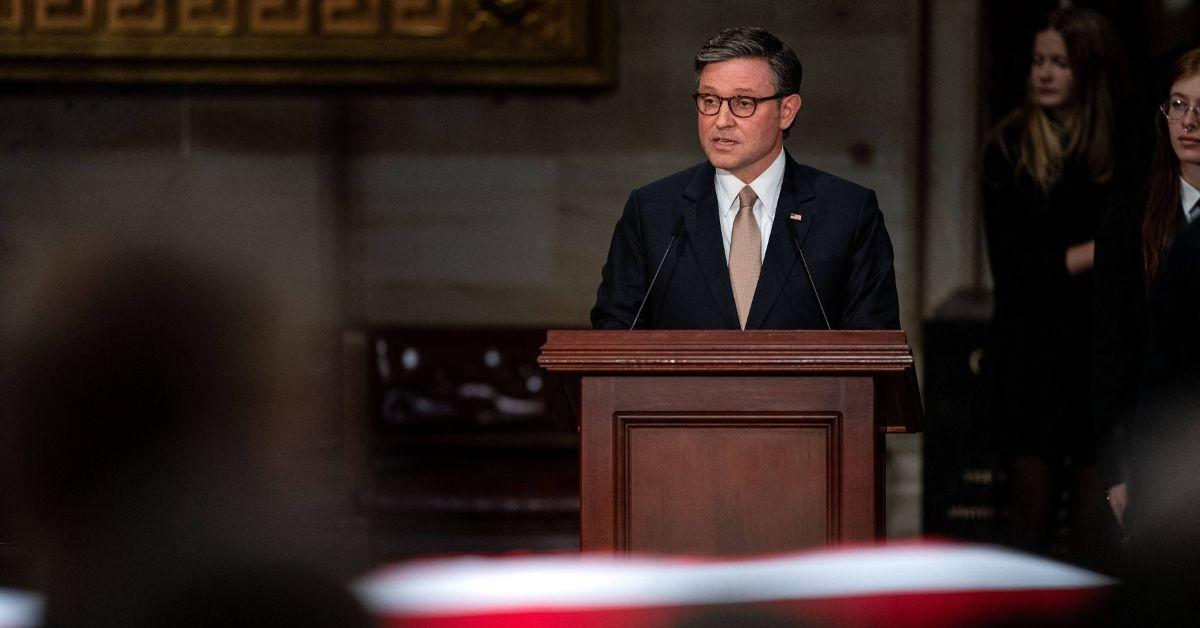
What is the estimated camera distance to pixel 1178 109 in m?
2.81

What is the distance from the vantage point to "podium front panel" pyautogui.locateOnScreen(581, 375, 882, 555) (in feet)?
7.37

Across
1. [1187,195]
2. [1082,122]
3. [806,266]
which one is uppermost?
[1082,122]

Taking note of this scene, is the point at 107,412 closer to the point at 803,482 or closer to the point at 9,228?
the point at 803,482

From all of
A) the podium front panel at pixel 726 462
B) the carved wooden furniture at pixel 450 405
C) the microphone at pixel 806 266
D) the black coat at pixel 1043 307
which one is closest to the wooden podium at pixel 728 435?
the podium front panel at pixel 726 462

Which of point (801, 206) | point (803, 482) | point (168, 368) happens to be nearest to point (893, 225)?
point (168, 368)

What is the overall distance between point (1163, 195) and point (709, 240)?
2.99ft

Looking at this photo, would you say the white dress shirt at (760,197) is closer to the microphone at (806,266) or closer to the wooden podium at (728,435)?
the microphone at (806,266)

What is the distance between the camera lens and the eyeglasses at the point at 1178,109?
279 centimetres

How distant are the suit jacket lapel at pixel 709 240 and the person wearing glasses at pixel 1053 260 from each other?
154 cm

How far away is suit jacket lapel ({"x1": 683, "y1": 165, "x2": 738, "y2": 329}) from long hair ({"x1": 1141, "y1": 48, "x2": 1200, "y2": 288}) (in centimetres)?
82

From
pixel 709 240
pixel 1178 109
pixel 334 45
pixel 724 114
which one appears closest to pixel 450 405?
pixel 334 45

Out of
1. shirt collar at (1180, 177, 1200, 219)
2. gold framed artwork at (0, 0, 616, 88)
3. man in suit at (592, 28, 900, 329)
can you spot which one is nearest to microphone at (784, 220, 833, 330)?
man in suit at (592, 28, 900, 329)

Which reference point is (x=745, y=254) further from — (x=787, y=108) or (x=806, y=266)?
(x=787, y=108)

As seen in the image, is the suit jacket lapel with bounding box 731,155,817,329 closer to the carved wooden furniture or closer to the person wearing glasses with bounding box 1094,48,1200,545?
the person wearing glasses with bounding box 1094,48,1200,545
